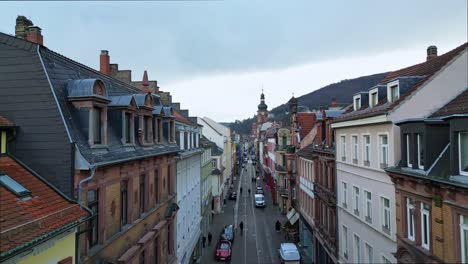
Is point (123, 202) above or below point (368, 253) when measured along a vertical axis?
above

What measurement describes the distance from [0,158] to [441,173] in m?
12.1

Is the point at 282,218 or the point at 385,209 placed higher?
the point at 385,209

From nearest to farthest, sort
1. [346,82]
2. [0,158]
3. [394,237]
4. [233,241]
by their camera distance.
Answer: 1. [0,158]
2. [394,237]
3. [233,241]
4. [346,82]

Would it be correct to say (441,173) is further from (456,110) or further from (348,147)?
(348,147)

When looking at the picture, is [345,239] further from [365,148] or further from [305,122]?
[305,122]

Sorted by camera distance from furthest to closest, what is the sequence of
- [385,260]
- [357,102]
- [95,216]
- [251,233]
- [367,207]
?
[251,233] < [357,102] < [367,207] < [385,260] < [95,216]

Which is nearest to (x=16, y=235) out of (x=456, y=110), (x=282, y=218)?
(x=456, y=110)

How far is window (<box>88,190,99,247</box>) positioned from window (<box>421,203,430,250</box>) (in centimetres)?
1028

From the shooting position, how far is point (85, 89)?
37.0ft

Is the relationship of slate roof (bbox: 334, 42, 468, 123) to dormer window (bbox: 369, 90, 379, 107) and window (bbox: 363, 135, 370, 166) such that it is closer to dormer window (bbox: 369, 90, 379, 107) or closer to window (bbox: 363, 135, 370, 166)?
dormer window (bbox: 369, 90, 379, 107)

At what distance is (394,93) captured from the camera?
15414mm

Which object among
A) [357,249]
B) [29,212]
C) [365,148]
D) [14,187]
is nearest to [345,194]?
[357,249]

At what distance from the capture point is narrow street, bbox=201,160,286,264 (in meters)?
31.8

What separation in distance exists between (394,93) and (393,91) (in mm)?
128
